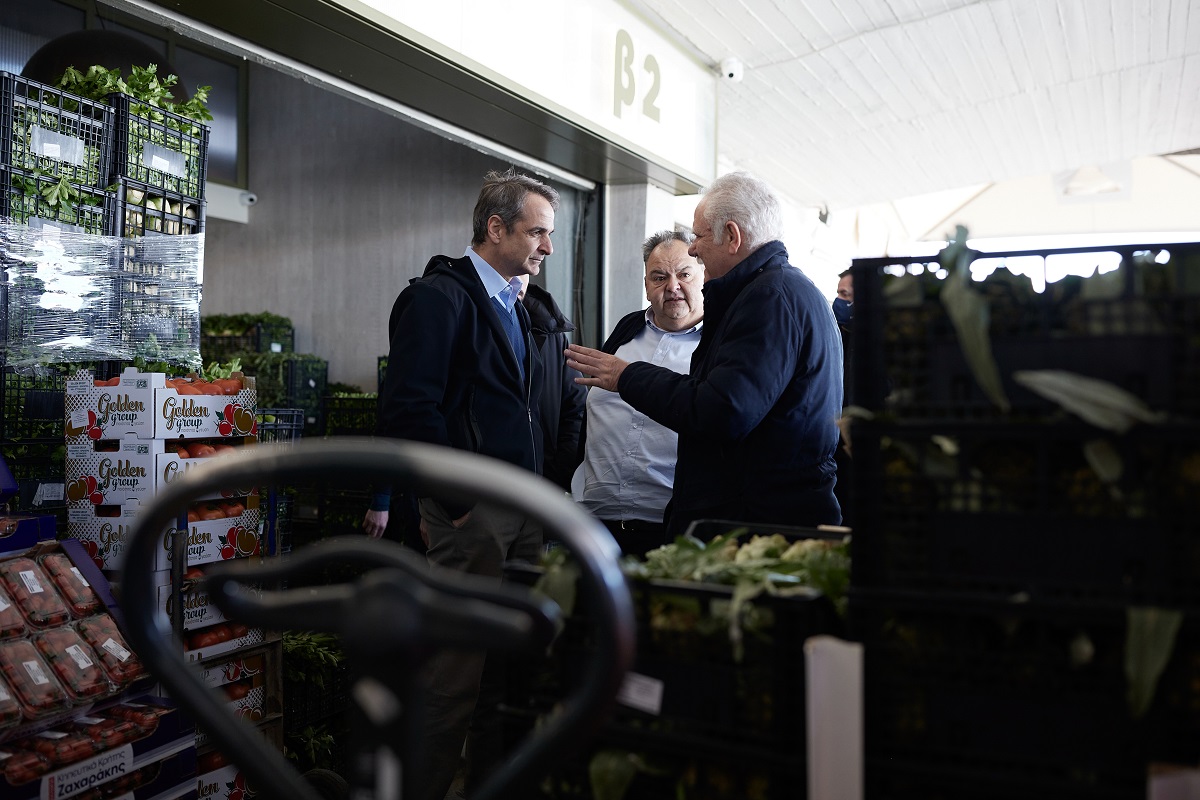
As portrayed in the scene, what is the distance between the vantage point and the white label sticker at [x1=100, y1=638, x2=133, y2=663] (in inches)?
92.6

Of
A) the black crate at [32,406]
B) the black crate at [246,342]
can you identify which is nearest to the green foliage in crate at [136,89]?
the black crate at [32,406]

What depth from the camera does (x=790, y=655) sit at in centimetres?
118

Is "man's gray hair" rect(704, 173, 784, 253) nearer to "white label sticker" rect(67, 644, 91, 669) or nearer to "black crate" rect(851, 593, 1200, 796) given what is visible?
"black crate" rect(851, 593, 1200, 796)

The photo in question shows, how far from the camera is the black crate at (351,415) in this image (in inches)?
221

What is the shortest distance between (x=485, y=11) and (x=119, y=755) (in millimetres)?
2865

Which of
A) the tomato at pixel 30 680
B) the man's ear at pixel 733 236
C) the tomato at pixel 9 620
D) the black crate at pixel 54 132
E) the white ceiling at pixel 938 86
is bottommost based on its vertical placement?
the tomato at pixel 30 680

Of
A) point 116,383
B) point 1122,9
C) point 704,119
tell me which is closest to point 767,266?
point 116,383

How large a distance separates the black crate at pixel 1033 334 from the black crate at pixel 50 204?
2381 mm

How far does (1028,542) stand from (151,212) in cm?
278

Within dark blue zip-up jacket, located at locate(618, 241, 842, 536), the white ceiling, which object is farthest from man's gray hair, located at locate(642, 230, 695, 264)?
the white ceiling

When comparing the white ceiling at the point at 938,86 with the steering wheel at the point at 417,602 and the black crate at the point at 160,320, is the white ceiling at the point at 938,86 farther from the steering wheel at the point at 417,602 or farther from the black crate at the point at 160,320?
the steering wheel at the point at 417,602

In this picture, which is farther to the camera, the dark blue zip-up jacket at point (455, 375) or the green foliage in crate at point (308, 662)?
the green foliage in crate at point (308, 662)

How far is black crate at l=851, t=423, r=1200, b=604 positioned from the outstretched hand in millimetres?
1174

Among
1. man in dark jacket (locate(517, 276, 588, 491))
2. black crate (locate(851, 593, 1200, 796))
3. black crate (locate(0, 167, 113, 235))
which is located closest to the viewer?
black crate (locate(851, 593, 1200, 796))
